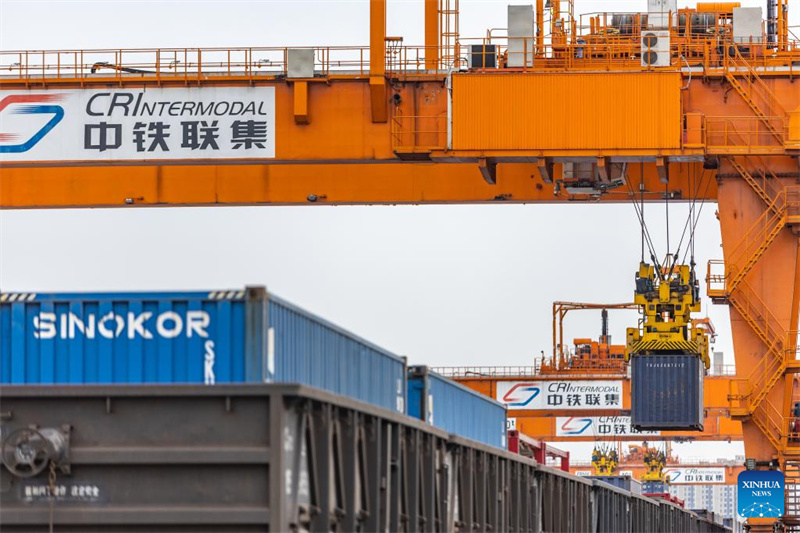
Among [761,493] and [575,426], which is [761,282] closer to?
[761,493]

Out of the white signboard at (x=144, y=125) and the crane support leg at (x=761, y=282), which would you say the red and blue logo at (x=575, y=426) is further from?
the white signboard at (x=144, y=125)

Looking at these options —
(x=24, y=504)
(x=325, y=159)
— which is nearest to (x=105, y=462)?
(x=24, y=504)

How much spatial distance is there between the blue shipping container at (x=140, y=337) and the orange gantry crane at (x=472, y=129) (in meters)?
18.3

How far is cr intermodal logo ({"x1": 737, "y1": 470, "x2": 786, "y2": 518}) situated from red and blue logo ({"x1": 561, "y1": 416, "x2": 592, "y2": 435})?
44.2 metres

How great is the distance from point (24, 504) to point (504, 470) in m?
9.56

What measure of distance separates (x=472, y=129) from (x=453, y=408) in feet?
33.4

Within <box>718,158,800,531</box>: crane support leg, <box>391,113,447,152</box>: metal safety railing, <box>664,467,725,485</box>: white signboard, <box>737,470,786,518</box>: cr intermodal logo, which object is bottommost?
<box>664,467,725,485</box>: white signboard

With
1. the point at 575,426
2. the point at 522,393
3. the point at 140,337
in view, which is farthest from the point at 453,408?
the point at 575,426

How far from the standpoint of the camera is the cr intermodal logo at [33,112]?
3120cm

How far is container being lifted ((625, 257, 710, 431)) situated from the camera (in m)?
34.9

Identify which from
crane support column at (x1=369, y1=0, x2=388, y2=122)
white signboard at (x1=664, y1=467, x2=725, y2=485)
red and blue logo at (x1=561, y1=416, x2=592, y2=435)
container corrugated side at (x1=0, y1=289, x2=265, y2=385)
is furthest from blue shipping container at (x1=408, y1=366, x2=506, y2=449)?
white signboard at (x1=664, y1=467, x2=725, y2=485)

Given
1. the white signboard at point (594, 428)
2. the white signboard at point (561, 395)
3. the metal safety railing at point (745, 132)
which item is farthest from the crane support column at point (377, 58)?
the white signboard at point (594, 428)

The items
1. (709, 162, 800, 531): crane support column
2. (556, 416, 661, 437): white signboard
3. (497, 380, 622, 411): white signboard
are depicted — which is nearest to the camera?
(709, 162, 800, 531): crane support column

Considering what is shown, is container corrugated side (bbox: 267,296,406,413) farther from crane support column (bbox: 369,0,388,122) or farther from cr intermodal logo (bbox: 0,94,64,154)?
cr intermodal logo (bbox: 0,94,64,154)
